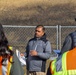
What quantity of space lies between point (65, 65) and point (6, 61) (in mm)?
669

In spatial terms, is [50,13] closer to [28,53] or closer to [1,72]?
[28,53]

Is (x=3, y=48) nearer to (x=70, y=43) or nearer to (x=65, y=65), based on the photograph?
(x=65, y=65)

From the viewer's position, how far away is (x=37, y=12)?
3234 centimetres

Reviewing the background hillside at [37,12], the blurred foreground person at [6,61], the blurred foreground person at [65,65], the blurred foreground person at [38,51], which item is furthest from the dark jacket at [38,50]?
the background hillside at [37,12]

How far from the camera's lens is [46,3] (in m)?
35.8

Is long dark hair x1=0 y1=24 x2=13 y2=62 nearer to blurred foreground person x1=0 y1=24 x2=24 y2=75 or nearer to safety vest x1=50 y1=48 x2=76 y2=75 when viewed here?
blurred foreground person x1=0 y1=24 x2=24 y2=75

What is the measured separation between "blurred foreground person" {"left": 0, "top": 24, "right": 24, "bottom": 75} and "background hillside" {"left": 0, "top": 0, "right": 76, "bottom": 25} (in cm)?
2304

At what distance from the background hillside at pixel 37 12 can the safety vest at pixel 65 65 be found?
23.4 metres

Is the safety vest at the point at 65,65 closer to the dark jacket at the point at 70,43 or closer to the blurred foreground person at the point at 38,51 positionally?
the dark jacket at the point at 70,43

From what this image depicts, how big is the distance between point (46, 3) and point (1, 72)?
104 ft

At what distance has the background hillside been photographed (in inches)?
1136

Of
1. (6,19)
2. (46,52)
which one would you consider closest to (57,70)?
(46,52)

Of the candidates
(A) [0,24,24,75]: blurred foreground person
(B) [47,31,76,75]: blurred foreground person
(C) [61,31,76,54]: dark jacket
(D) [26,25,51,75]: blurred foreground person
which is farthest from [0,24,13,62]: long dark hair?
(D) [26,25,51,75]: blurred foreground person

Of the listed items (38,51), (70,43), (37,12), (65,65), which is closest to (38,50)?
(38,51)
